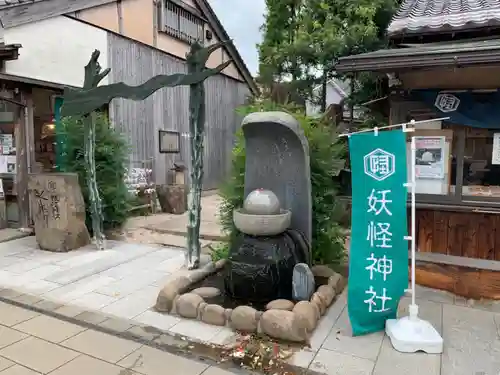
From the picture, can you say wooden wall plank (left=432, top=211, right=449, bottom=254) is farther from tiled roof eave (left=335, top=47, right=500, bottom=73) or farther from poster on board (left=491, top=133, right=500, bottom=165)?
tiled roof eave (left=335, top=47, right=500, bottom=73)

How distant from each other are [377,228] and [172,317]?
248 centimetres

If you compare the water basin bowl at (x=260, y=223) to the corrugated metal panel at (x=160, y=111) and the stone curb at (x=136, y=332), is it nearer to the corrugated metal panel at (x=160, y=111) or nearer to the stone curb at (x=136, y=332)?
the stone curb at (x=136, y=332)

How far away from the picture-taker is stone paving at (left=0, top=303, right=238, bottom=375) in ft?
11.3

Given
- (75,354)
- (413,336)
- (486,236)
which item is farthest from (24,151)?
(486,236)

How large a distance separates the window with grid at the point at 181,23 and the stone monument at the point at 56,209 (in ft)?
21.6

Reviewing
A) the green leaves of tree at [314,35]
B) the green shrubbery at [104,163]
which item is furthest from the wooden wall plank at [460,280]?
the green shrubbery at [104,163]

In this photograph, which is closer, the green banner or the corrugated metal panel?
the green banner

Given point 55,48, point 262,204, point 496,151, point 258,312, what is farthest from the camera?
point 55,48

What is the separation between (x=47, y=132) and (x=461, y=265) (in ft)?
28.9

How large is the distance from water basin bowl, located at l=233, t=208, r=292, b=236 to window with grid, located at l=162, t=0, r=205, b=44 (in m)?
8.66

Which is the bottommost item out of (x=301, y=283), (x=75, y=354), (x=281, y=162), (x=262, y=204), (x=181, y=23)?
(x=75, y=354)

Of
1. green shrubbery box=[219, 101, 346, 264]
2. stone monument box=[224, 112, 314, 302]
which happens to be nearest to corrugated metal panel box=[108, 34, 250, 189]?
green shrubbery box=[219, 101, 346, 264]

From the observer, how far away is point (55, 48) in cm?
859

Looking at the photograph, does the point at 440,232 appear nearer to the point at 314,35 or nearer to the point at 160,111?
the point at 314,35
